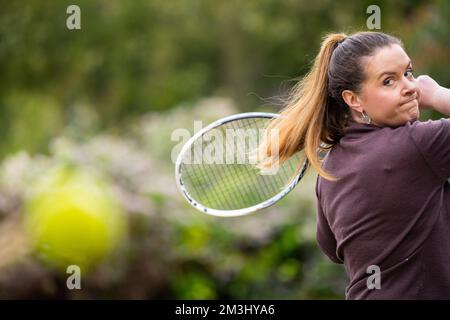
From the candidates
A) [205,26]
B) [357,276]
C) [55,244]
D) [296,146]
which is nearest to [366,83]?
[296,146]

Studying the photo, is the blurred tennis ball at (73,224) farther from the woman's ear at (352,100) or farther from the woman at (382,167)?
the woman's ear at (352,100)

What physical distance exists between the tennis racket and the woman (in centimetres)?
40

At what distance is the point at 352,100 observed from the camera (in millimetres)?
2891

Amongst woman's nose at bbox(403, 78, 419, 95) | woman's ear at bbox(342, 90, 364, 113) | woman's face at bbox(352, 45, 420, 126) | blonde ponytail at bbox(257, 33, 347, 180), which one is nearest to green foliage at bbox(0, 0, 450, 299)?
blonde ponytail at bbox(257, 33, 347, 180)

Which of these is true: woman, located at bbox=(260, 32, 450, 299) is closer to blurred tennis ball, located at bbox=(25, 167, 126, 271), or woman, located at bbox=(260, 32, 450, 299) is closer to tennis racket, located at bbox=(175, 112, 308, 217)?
tennis racket, located at bbox=(175, 112, 308, 217)

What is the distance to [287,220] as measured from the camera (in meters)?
7.33

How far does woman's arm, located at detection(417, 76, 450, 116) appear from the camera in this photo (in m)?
2.80

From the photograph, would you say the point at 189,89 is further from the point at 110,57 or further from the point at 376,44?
the point at 376,44

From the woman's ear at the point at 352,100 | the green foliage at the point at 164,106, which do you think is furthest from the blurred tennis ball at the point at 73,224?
the woman's ear at the point at 352,100

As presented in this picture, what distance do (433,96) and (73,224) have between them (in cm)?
402

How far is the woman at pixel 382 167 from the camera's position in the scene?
8.78ft

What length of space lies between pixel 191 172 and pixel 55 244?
2.90 meters

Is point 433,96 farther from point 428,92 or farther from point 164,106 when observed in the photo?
point 164,106

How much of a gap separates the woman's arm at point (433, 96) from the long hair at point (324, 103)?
0.59 ft
